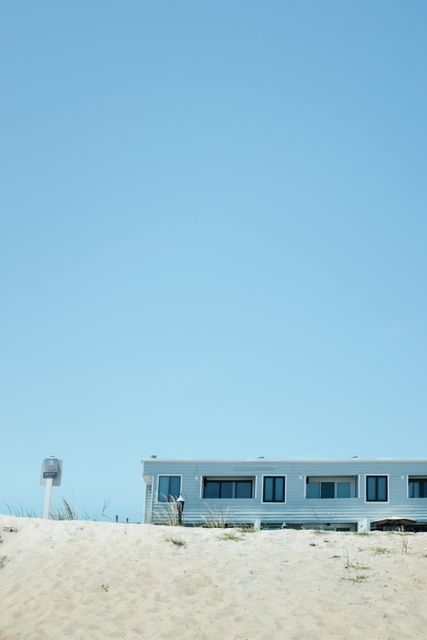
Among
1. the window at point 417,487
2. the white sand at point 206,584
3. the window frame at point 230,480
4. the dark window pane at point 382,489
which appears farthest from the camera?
the window frame at point 230,480

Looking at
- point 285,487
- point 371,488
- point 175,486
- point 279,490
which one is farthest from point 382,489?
point 175,486

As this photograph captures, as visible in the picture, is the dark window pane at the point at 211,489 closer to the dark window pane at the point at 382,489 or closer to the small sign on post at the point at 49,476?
the dark window pane at the point at 382,489

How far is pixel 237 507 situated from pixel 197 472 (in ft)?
9.29

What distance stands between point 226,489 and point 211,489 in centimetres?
81

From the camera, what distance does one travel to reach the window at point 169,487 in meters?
42.5

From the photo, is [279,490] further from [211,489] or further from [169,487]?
[169,487]

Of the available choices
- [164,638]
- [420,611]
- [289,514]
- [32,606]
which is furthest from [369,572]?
[289,514]

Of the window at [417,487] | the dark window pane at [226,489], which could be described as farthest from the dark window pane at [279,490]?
the window at [417,487]

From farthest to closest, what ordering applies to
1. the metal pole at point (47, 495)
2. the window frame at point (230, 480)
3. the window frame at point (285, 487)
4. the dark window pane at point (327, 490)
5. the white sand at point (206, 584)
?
the window frame at point (230, 480)
the dark window pane at point (327, 490)
the window frame at point (285, 487)
the metal pole at point (47, 495)
the white sand at point (206, 584)

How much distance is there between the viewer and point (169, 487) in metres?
42.8

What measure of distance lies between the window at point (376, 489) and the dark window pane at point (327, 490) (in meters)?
1.86

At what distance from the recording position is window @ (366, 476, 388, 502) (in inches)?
1646

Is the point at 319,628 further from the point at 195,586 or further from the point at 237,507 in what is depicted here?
the point at 237,507

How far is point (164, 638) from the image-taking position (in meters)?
15.1
